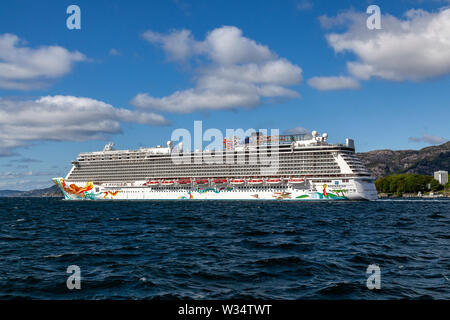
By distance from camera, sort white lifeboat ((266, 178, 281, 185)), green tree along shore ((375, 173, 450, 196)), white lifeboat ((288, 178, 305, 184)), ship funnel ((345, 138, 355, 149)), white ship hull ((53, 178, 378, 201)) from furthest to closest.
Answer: green tree along shore ((375, 173, 450, 196)) < ship funnel ((345, 138, 355, 149)) < white lifeboat ((266, 178, 281, 185)) < white lifeboat ((288, 178, 305, 184)) < white ship hull ((53, 178, 378, 201))

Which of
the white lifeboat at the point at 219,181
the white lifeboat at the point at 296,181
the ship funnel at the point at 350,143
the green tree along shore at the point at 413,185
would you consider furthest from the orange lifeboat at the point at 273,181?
the green tree along shore at the point at 413,185

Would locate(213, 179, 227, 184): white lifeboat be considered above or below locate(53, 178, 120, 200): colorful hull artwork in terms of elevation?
above

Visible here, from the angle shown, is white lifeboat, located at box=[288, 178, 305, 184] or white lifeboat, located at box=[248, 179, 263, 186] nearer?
white lifeboat, located at box=[288, 178, 305, 184]

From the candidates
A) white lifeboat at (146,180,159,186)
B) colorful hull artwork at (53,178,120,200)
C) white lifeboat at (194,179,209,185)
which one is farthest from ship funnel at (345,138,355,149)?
colorful hull artwork at (53,178,120,200)

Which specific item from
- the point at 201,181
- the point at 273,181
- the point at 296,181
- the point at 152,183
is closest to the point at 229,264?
the point at 296,181

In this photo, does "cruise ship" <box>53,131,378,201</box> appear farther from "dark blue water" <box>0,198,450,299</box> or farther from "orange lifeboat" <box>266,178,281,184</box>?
"dark blue water" <box>0,198,450,299</box>

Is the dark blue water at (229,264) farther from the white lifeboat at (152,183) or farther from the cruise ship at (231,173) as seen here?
the white lifeboat at (152,183)

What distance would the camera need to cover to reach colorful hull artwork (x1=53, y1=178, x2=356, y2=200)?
301ft

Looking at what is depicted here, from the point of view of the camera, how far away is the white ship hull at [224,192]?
9088cm
